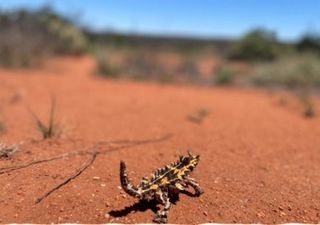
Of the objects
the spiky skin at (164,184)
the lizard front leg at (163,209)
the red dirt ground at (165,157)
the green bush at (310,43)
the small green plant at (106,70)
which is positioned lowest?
the small green plant at (106,70)

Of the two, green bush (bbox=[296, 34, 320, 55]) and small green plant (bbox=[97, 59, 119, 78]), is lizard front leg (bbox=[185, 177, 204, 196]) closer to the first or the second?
small green plant (bbox=[97, 59, 119, 78])

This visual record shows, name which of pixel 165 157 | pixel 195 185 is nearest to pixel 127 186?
pixel 195 185

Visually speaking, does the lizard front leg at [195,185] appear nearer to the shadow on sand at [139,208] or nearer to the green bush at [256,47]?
the shadow on sand at [139,208]

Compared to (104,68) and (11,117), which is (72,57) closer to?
(104,68)

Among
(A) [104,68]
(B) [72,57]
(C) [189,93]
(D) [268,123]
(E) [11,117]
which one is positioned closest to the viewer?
(E) [11,117]

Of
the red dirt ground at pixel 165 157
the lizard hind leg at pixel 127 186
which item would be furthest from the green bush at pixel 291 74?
the lizard hind leg at pixel 127 186

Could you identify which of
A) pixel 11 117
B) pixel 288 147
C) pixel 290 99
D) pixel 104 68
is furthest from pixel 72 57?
pixel 288 147

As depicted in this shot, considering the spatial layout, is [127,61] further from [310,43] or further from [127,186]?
[127,186]
